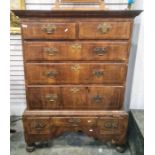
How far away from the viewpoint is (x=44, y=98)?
1.71m

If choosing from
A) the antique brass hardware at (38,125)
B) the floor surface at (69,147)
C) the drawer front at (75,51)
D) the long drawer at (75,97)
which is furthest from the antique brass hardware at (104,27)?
the floor surface at (69,147)

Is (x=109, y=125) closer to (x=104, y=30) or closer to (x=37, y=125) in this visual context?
(x=37, y=125)

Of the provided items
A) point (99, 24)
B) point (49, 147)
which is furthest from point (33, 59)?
point (49, 147)

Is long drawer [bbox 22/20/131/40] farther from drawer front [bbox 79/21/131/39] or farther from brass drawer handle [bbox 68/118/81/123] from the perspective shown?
brass drawer handle [bbox 68/118/81/123]

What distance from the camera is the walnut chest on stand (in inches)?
59.2

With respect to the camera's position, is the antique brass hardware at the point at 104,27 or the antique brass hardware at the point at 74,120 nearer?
the antique brass hardware at the point at 104,27

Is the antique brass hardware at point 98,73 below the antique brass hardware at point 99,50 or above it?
below

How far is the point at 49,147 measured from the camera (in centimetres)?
195

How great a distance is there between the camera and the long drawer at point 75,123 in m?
1.74

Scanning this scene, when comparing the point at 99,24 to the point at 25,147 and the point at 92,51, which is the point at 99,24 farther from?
the point at 25,147

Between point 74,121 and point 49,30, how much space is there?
2.82ft

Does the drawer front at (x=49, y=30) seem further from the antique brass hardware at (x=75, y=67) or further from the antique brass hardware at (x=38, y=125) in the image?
the antique brass hardware at (x=38, y=125)

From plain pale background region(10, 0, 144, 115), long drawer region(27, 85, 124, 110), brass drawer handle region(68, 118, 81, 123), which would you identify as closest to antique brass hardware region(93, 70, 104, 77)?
long drawer region(27, 85, 124, 110)

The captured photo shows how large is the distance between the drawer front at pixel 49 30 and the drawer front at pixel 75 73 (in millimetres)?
239
